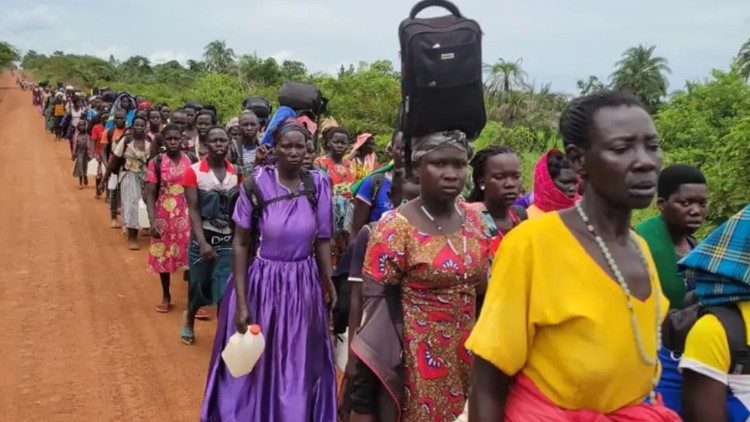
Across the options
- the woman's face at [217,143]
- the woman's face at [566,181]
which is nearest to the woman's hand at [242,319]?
the woman's face at [566,181]

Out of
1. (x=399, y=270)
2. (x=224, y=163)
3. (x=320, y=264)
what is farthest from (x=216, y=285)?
(x=399, y=270)

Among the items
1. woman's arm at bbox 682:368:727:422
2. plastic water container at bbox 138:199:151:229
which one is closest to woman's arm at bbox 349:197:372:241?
woman's arm at bbox 682:368:727:422

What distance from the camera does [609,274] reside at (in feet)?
6.07

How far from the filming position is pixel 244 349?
4082 mm

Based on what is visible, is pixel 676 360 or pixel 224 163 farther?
pixel 224 163

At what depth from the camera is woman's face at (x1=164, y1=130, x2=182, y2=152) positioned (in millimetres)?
7668

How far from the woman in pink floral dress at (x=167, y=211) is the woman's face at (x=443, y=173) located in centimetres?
494

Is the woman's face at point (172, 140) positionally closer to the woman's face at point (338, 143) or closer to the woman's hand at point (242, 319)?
the woman's face at point (338, 143)

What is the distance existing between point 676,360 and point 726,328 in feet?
2.27

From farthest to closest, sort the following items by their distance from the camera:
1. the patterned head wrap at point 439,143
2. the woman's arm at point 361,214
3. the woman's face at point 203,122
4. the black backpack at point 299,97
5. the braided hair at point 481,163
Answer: the woman's face at point 203,122, the black backpack at point 299,97, the woman's arm at point 361,214, the braided hair at point 481,163, the patterned head wrap at point 439,143

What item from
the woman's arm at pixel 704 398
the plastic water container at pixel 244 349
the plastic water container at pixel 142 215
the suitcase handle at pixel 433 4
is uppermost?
the suitcase handle at pixel 433 4

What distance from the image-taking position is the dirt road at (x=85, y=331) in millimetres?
5422

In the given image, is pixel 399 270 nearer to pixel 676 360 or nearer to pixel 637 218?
pixel 676 360

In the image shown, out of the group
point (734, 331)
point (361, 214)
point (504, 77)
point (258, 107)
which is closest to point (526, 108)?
point (504, 77)
